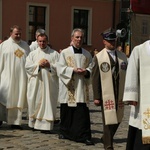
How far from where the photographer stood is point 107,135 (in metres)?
6.50

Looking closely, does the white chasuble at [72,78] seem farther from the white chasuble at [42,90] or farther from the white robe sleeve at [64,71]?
the white chasuble at [42,90]

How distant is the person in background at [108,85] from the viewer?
6.45 m

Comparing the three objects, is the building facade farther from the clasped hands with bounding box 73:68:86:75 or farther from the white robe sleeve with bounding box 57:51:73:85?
the clasped hands with bounding box 73:68:86:75

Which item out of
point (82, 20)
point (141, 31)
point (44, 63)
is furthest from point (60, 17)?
point (44, 63)

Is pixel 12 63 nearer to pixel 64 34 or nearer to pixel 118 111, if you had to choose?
pixel 118 111

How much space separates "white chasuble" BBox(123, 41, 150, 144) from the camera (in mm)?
4949

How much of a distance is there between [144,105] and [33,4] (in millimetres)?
20957

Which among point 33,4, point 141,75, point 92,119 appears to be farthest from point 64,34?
point 141,75

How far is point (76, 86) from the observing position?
23.9 ft

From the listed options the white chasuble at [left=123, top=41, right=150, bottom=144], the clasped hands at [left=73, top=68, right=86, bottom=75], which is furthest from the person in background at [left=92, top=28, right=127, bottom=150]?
the white chasuble at [left=123, top=41, right=150, bottom=144]

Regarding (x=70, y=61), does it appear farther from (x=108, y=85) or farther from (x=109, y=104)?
(x=109, y=104)

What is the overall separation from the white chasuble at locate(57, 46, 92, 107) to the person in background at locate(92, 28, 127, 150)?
778mm

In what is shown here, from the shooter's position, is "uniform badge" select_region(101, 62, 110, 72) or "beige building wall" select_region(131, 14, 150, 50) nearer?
"uniform badge" select_region(101, 62, 110, 72)

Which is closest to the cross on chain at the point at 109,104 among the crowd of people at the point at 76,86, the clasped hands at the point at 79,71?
the crowd of people at the point at 76,86
